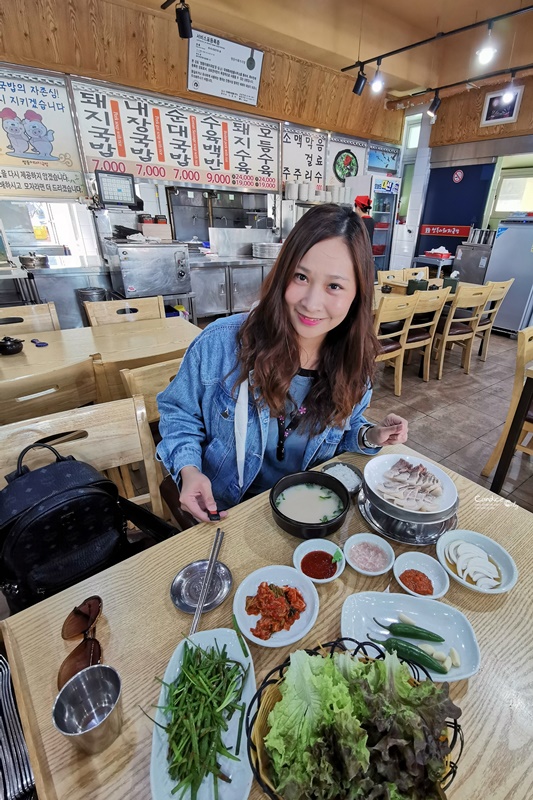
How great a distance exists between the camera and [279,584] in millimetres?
842

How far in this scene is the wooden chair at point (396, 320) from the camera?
3400mm

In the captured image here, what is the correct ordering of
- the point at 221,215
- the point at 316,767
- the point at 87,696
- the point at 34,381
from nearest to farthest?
1. the point at 316,767
2. the point at 87,696
3. the point at 34,381
4. the point at 221,215

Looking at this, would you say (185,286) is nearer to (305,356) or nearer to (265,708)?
(305,356)

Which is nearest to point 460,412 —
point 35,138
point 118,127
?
point 118,127

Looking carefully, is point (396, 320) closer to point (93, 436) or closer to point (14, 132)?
point (93, 436)

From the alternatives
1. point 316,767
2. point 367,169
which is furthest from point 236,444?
point 367,169

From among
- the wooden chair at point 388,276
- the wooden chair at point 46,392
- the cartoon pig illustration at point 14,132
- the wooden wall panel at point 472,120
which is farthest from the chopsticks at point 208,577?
the wooden wall panel at point 472,120

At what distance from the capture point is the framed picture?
6.06 m

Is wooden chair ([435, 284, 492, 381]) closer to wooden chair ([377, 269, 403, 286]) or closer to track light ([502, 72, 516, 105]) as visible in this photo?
wooden chair ([377, 269, 403, 286])

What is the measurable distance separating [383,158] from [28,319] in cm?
762

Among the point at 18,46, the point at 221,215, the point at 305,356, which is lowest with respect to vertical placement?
the point at 305,356

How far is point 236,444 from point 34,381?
1131 mm

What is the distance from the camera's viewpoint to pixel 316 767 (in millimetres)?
498

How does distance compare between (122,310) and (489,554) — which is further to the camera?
(122,310)
